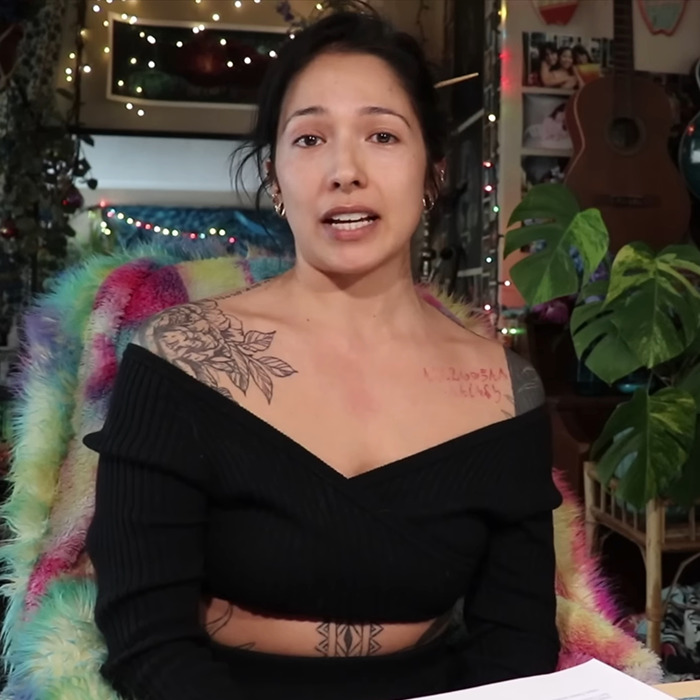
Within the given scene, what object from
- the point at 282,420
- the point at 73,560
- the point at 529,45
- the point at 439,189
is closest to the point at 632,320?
the point at 439,189

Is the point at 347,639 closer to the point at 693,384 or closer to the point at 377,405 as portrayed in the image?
the point at 377,405

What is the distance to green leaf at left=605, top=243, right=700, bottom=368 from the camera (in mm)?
1471

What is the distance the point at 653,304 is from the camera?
1.49 metres

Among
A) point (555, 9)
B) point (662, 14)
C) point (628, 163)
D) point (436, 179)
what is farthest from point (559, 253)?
point (662, 14)

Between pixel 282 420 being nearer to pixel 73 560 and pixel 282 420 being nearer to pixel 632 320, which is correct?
pixel 73 560

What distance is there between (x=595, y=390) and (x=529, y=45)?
1.09 m

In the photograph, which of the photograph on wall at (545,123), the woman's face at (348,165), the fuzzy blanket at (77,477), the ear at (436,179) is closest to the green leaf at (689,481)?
the fuzzy blanket at (77,477)

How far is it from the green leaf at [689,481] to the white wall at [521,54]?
950 millimetres

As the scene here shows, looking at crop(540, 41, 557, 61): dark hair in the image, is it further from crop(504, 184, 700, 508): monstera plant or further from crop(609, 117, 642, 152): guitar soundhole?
crop(504, 184, 700, 508): monstera plant

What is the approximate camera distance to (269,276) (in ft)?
3.55

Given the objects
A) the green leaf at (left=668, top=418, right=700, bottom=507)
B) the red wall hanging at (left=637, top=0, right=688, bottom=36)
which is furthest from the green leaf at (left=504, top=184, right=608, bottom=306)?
the red wall hanging at (left=637, top=0, right=688, bottom=36)

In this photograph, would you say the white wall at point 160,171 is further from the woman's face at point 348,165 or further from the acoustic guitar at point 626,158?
the woman's face at point 348,165

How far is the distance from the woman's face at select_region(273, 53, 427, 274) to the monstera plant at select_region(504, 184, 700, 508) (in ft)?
2.46

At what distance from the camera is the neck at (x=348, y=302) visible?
0.92 metres
